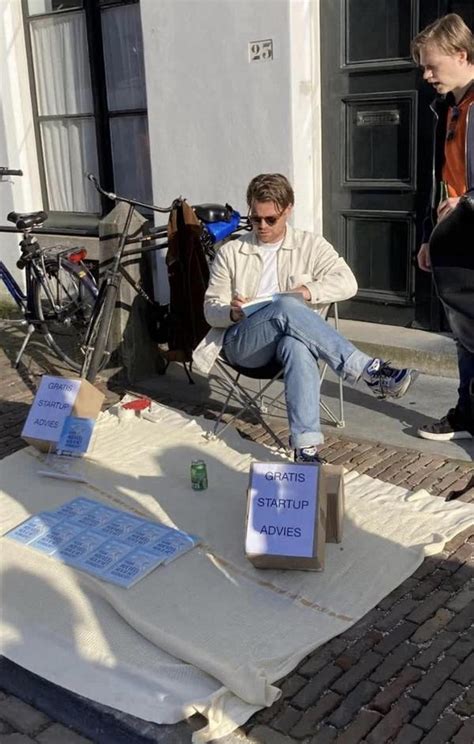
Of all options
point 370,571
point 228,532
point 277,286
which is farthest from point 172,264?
point 370,571

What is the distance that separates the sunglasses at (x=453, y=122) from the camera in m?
3.75

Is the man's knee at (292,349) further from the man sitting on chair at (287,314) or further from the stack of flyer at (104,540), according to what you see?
the stack of flyer at (104,540)

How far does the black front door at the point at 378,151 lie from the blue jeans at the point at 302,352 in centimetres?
192

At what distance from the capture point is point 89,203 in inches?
314

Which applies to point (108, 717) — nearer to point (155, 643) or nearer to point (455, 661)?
point (155, 643)

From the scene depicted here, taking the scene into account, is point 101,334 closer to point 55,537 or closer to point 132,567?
point 55,537

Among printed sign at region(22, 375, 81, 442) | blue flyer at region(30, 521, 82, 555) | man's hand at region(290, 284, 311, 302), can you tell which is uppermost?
man's hand at region(290, 284, 311, 302)

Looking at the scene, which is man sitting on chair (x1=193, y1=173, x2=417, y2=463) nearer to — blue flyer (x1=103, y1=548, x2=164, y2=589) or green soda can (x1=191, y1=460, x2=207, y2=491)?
green soda can (x1=191, y1=460, x2=207, y2=491)

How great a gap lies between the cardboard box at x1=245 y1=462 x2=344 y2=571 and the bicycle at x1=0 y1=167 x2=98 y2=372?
3.05 metres

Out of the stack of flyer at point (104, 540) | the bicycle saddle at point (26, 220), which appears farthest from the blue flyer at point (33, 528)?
the bicycle saddle at point (26, 220)

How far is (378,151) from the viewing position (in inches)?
222

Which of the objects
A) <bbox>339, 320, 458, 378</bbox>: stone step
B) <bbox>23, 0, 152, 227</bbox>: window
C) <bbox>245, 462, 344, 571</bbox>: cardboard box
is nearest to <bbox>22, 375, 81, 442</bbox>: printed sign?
<bbox>245, 462, 344, 571</bbox>: cardboard box

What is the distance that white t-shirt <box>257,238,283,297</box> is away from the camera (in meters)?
4.23

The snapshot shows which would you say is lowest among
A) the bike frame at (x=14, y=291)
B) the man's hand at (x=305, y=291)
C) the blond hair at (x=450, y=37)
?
the bike frame at (x=14, y=291)
